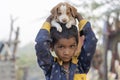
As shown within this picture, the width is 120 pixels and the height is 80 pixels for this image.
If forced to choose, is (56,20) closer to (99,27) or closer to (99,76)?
(99,76)

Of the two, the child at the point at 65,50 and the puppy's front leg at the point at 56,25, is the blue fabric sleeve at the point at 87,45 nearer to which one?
the child at the point at 65,50

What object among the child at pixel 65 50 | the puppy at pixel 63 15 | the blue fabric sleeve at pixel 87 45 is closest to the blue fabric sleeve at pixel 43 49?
the child at pixel 65 50

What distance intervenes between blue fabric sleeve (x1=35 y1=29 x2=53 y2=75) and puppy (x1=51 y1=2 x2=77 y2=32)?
0.36 ft

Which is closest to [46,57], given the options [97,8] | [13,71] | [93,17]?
[13,71]

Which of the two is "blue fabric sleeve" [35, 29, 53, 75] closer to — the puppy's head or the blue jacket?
the blue jacket

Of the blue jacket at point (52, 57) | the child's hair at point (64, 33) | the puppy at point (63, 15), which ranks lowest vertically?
the blue jacket at point (52, 57)

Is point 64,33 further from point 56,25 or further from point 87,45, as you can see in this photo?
point 87,45

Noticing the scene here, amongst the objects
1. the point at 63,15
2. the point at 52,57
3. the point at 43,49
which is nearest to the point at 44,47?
the point at 43,49

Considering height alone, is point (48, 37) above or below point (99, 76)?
above

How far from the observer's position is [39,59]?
Answer: 4.09m

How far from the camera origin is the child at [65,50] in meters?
4.07

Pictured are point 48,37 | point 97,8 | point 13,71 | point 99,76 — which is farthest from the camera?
point 97,8

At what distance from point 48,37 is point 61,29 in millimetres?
117

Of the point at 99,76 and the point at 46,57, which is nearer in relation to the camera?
the point at 46,57
